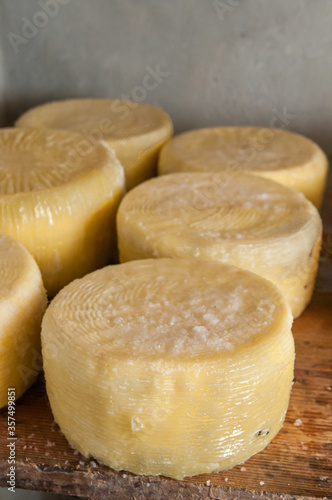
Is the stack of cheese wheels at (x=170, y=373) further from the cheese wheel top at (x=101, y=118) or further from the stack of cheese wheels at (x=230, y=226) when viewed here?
the cheese wheel top at (x=101, y=118)

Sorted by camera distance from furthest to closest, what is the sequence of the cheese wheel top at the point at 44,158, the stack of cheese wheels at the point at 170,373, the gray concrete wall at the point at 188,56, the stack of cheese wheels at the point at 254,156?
the gray concrete wall at the point at 188,56 → the stack of cheese wheels at the point at 254,156 → the cheese wheel top at the point at 44,158 → the stack of cheese wheels at the point at 170,373

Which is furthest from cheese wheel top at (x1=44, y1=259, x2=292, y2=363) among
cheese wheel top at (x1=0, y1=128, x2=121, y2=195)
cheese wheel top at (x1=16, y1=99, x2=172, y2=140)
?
cheese wheel top at (x1=16, y1=99, x2=172, y2=140)

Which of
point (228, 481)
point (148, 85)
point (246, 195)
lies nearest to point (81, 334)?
point (228, 481)

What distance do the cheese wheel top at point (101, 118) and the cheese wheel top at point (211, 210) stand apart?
1.43 ft

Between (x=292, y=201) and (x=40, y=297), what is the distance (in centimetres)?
75

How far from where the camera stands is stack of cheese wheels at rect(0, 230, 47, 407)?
48.5 inches

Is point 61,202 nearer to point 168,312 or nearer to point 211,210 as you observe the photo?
point 211,210

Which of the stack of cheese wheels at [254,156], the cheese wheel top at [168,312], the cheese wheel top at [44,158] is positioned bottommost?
the stack of cheese wheels at [254,156]

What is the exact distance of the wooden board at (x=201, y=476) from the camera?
1098 millimetres

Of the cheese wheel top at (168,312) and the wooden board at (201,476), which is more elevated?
the cheese wheel top at (168,312)

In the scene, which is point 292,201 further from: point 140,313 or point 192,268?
point 140,313
